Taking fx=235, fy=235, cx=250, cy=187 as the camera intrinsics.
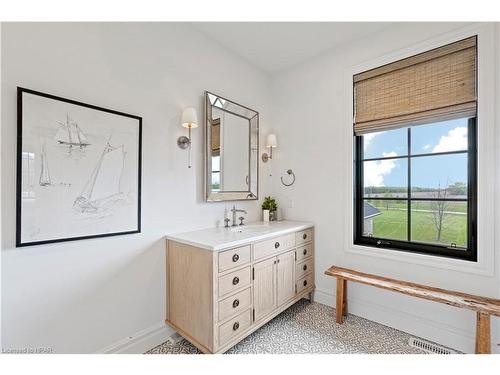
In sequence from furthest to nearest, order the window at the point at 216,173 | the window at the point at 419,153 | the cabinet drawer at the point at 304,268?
the cabinet drawer at the point at 304,268, the window at the point at 216,173, the window at the point at 419,153

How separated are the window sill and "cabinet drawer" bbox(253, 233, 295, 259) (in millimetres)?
601

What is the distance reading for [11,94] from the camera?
1.23 meters

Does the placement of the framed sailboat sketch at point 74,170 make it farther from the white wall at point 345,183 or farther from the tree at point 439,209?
the tree at point 439,209

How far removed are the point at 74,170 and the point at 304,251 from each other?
205 centimetres

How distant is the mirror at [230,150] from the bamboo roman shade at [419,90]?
1.09 m

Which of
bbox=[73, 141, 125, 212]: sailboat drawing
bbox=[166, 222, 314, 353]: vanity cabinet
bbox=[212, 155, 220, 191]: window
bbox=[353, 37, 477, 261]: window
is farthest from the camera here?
bbox=[212, 155, 220, 191]: window

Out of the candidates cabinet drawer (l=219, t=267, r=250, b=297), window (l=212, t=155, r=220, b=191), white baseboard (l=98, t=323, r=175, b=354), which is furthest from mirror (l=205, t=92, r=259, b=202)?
white baseboard (l=98, t=323, r=175, b=354)

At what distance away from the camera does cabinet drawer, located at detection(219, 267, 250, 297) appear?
1605mm

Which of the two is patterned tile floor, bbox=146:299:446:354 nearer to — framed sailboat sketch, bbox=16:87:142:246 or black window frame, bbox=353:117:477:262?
black window frame, bbox=353:117:477:262

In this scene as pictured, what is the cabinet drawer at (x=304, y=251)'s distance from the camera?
2348mm

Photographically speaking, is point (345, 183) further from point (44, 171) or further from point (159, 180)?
point (44, 171)

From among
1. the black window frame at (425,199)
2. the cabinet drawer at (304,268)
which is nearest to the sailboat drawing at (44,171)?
the cabinet drawer at (304,268)

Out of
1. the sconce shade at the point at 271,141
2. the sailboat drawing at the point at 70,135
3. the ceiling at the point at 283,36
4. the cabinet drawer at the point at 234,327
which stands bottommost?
the cabinet drawer at the point at 234,327
